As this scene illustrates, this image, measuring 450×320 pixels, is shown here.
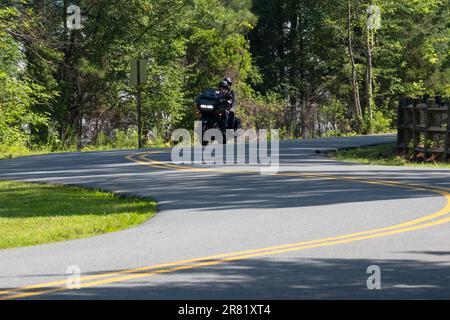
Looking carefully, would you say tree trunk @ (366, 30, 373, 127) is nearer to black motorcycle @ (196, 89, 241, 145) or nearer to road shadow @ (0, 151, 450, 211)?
black motorcycle @ (196, 89, 241, 145)

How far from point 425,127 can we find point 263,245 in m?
17.5

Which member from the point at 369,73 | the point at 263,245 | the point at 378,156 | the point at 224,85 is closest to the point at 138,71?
the point at 369,73

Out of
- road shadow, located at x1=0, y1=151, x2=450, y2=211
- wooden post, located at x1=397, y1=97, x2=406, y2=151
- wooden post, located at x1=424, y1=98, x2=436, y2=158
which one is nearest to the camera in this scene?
Answer: road shadow, located at x1=0, y1=151, x2=450, y2=211

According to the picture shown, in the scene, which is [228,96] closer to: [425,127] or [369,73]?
[425,127]

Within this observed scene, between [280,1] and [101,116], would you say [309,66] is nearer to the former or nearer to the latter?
[280,1]

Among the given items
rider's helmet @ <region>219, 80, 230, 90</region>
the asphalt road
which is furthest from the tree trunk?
the asphalt road

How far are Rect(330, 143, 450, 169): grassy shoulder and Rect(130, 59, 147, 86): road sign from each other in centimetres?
1575

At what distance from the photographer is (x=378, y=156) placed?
99.2ft

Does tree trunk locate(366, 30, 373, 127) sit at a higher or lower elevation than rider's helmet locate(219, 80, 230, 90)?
higher

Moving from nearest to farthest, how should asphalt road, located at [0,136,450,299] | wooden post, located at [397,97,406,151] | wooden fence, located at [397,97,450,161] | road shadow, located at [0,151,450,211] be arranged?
1. asphalt road, located at [0,136,450,299]
2. road shadow, located at [0,151,450,211]
3. wooden fence, located at [397,97,450,161]
4. wooden post, located at [397,97,406,151]

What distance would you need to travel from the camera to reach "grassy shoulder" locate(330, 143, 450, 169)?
27500 mm

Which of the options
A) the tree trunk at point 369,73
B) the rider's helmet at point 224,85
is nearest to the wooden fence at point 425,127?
the rider's helmet at point 224,85

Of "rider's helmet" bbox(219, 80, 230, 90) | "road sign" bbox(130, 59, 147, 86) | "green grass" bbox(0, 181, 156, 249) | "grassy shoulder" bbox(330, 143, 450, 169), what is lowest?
"green grass" bbox(0, 181, 156, 249)
